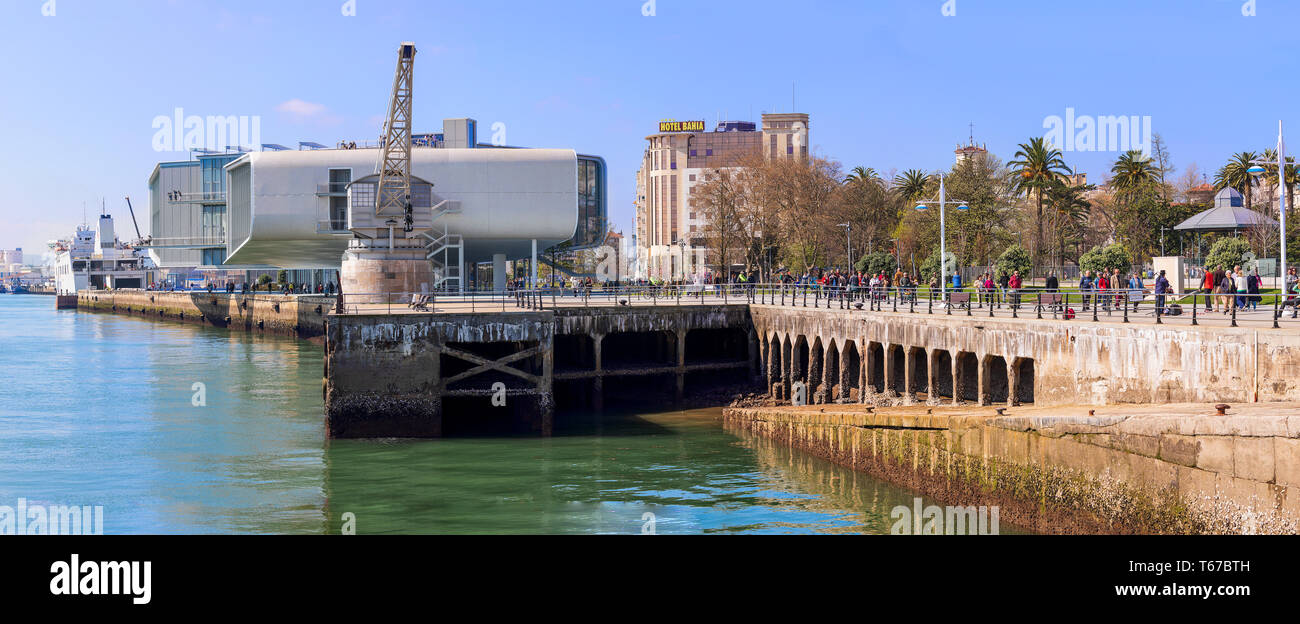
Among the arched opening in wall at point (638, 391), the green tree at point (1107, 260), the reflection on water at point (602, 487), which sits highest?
the green tree at point (1107, 260)

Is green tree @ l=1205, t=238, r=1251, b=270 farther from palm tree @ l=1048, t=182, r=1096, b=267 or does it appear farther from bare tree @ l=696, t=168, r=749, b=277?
bare tree @ l=696, t=168, r=749, b=277

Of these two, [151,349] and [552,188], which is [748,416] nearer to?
[552,188]

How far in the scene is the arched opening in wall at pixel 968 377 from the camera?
32.5 m

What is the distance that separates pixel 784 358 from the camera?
43.2m

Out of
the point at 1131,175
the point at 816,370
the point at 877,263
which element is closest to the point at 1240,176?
the point at 1131,175

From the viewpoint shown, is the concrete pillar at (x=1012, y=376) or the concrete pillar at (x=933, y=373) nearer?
the concrete pillar at (x=1012, y=376)

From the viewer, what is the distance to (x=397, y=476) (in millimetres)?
30266

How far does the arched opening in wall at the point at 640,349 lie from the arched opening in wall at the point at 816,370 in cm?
655

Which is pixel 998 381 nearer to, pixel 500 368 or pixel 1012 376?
pixel 1012 376

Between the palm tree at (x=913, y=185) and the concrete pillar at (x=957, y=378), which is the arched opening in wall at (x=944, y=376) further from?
the palm tree at (x=913, y=185)

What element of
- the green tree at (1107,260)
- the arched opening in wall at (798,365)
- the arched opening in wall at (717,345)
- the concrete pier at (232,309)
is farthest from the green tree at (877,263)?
the concrete pier at (232,309)

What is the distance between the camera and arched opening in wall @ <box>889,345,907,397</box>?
36062mm

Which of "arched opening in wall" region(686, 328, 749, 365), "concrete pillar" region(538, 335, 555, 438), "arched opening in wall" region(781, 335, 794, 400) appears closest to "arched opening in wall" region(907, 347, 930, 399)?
"arched opening in wall" region(781, 335, 794, 400)

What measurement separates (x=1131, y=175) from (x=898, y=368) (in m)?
58.7
